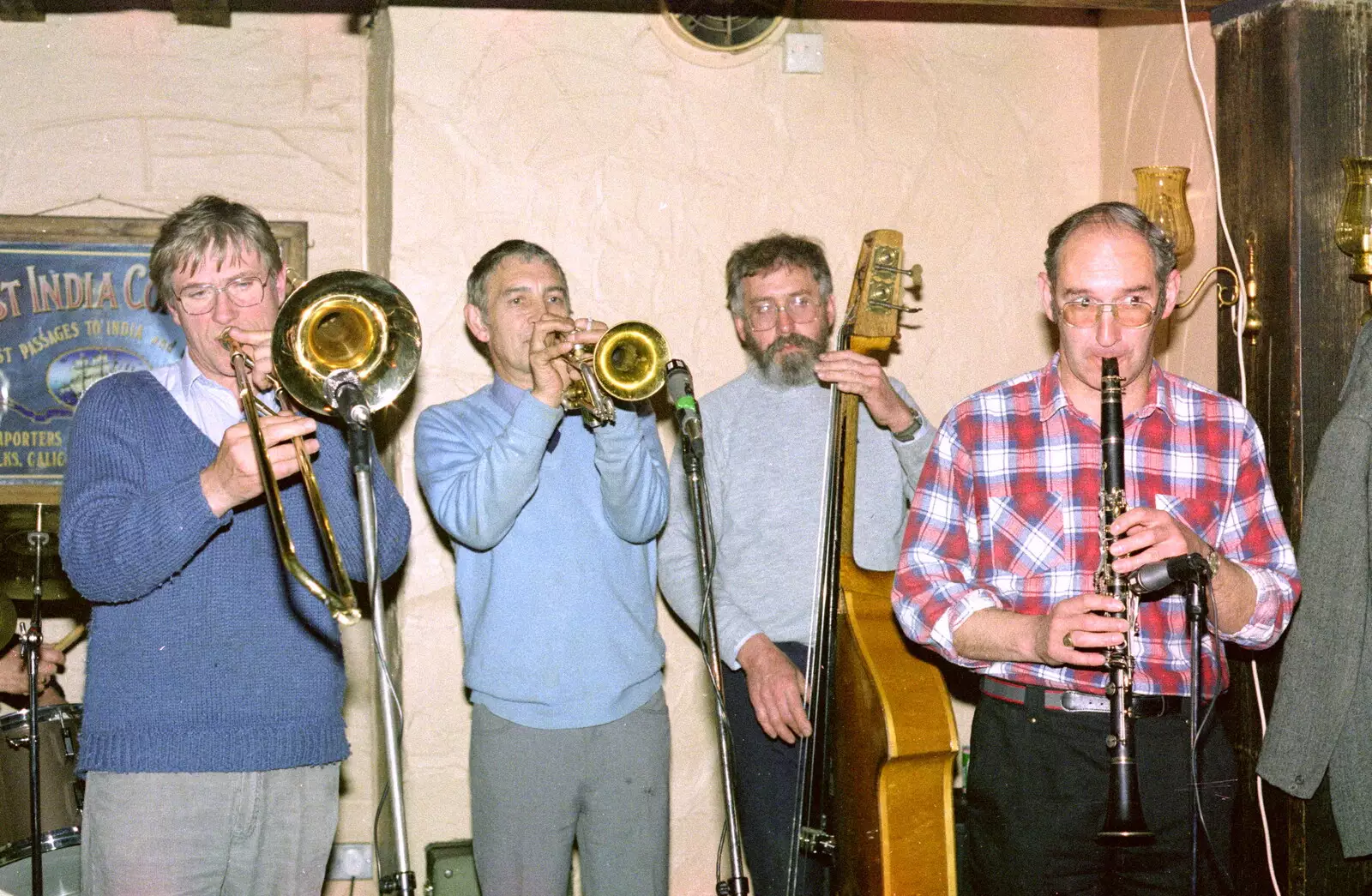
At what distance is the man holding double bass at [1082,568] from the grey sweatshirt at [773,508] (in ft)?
1.81

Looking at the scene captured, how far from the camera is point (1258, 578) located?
2.61 m

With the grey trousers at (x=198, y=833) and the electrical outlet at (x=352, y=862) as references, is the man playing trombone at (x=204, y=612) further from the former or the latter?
the electrical outlet at (x=352, y=862)

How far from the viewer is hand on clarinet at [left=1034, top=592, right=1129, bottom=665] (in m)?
2.42

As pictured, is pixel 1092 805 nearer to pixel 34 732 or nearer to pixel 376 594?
pixel 376 594

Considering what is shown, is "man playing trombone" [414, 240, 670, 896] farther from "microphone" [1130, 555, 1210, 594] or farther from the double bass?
"microphone" [1130, 555, 1210, 594]

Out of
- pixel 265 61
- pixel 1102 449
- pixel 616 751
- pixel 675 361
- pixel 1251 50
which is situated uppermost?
pixel 265 61

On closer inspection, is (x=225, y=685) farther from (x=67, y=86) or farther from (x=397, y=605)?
(x=67, y=86)

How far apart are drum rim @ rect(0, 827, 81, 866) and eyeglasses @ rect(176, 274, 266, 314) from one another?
5.59 feet

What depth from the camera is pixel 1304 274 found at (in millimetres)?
3227

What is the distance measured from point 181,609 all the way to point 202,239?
2.41 feet

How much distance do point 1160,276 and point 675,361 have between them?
102 cm

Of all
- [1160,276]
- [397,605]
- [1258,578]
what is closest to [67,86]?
[397,605]

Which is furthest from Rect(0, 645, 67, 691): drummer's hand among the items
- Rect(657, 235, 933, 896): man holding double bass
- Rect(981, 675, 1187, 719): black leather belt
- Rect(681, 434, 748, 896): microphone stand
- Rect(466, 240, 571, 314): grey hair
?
Rect(981, 675, 1187, 719): black leather belt

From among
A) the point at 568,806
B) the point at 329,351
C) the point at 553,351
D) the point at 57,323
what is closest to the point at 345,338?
the point at 329,351
